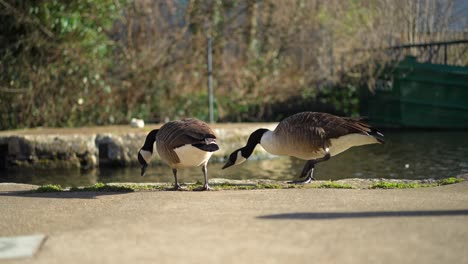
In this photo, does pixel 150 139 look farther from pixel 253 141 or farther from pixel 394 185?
pixel 394 185

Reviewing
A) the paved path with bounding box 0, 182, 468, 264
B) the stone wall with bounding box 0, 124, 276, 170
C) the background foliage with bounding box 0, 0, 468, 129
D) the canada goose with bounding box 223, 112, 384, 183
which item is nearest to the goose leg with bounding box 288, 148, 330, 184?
the canada goose with bounding box 223, 112, 384, 183

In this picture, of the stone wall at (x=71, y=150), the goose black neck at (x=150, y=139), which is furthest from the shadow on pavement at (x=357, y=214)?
the stone wall at (x=71, y=150)

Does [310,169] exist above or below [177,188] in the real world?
above

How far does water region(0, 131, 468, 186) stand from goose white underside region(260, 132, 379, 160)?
229 centimetres

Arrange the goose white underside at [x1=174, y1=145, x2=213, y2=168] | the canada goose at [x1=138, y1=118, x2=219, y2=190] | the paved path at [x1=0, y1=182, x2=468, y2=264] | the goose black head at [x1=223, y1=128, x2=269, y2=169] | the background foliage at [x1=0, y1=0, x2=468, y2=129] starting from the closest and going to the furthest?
the paved path at [x1=0, y1=182, x2=468, y2=264] < the canada goose at [x1=138, y1=118, x2=219, y2=190] < the goose white underside at [x1=174, y1=145, x2=213, y2=168] < the goose black head at [x1=223, y1=128, x2=269, y2=169] < the background foliage at [x1=0, y1=0, x2=468, y2=129]

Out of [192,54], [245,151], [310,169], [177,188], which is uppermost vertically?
[192,54]

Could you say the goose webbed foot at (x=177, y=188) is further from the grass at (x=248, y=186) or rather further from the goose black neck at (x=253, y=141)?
the goose black neck at (x=253, y=141)

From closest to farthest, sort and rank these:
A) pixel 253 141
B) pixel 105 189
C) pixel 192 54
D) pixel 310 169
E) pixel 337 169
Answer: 1. pixel 105 189
2. pixel 310 169
3. pixel 253 141
4. pixel 337 169
5. pixel 192 54

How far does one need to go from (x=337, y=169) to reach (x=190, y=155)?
15.3 feet

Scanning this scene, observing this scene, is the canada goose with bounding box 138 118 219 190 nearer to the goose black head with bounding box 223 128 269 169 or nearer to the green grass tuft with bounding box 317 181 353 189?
the goose black head with bounding box 223 128 269 169

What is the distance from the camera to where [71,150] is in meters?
12.7

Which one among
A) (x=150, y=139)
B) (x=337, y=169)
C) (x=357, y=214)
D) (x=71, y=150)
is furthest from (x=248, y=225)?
(x=71, y=150)

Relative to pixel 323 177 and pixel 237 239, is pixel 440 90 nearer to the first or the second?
pixel 323 177

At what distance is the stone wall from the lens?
41.6 feet
